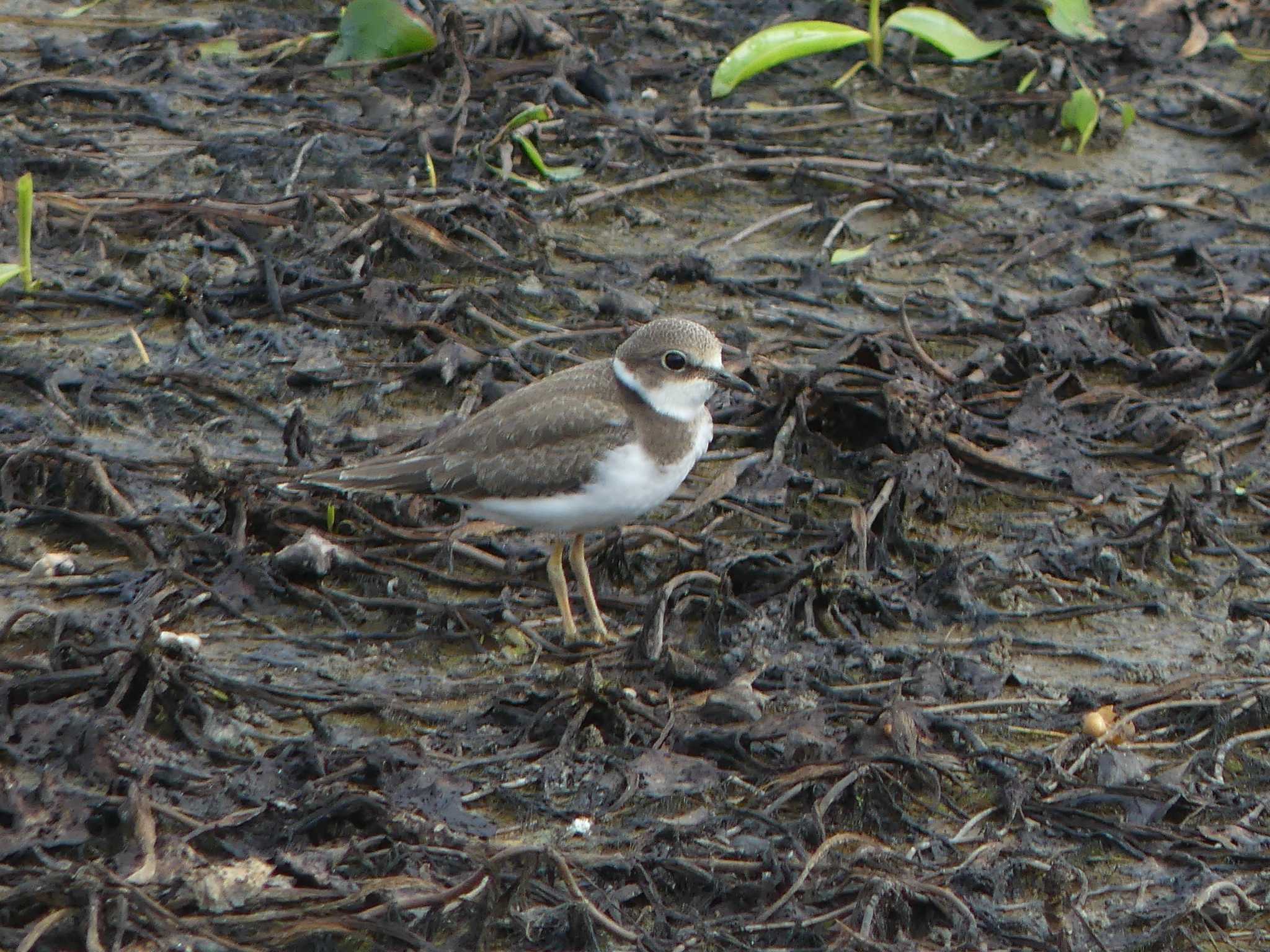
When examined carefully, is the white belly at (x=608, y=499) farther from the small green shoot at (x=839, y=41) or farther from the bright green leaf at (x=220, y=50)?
the bright green leaf at (x=220, y=50)

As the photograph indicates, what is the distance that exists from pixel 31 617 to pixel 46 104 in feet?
16.1

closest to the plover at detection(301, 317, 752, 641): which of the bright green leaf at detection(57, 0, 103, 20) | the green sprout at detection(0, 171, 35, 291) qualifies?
the green sprout at detection(0, 171, 35, 291)

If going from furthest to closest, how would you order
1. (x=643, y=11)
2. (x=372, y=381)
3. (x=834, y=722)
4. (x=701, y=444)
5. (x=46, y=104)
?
(x=643, y=11) < (x=46, y=104) < (x=372, y=381) < (x=701, y=444) < (x=834, y=722)

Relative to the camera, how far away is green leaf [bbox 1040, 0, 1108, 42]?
10609 mm

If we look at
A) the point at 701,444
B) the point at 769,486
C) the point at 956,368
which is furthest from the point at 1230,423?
the point at 701,444

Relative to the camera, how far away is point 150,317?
775 cm

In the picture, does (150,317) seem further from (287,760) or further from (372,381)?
(287,760)

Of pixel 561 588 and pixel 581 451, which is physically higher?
pixel 581 451

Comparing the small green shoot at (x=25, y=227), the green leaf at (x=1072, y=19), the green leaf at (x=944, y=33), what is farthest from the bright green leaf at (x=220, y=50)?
the green leaf at (x=1072, y=19)

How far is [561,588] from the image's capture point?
6.03 metres

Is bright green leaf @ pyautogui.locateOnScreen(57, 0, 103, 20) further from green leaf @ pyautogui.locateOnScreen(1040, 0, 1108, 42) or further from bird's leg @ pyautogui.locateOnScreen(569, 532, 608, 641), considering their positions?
bird's leg @ pyautogui.locateOnScreen(569, 532, 608, 641)

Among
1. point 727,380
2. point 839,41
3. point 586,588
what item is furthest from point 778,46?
point 586,588

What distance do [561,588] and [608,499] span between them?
480 millimetres

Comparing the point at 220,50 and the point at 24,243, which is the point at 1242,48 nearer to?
the point at 220,50
